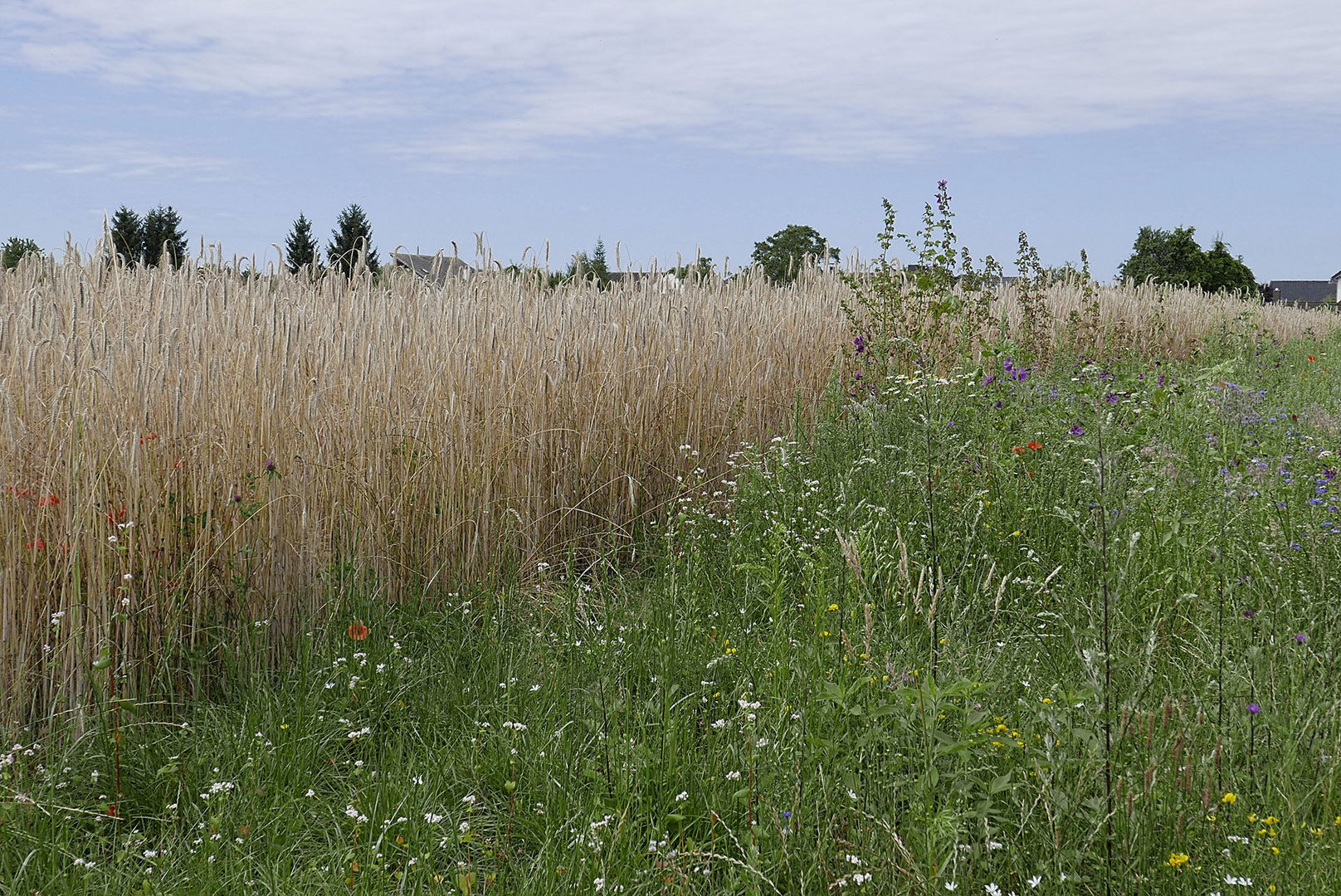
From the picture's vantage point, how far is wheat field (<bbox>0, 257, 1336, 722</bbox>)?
113 inches

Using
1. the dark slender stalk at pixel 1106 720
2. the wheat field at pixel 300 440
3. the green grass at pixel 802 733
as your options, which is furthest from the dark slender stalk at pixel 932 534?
the wheat field at pixel 300 440

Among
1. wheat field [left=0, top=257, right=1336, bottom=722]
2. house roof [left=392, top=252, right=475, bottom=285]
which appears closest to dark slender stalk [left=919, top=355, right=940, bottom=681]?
wheat field [left=0, top=257, right=1336, bottom=722]

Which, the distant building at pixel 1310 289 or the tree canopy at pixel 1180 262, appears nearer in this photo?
the tree canopy at pixel 1180 262

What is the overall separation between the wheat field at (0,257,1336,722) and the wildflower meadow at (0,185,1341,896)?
0.02 metres

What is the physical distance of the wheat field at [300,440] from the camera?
9.43 feet

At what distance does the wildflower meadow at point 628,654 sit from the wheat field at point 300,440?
2 centimetres

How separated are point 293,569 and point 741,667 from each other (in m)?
1.64

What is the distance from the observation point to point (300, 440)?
3.53m

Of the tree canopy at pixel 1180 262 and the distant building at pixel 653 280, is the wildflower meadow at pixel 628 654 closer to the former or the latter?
the distant building at pixel 653 280

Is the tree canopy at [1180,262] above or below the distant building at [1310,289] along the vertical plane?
below

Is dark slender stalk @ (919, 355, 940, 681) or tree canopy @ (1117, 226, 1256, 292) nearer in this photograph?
dark slender stalk @ (919, 355, 940, 681)

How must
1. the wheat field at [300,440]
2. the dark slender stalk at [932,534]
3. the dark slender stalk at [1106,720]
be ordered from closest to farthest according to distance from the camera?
1. the dark slender stalk at [1106,720]
2. the dark slender stalk at [932,534]
3. the wheat field at [300,440]

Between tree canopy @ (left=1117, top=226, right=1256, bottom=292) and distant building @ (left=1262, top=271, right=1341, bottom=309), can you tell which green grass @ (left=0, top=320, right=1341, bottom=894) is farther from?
distant building @ (left=1262, top=271, right=1341, bottom=309)

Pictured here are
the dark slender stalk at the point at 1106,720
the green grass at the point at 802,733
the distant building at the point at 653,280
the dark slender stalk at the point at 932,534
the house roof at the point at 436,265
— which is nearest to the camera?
the dark slender stalk at the point at 1106,720
